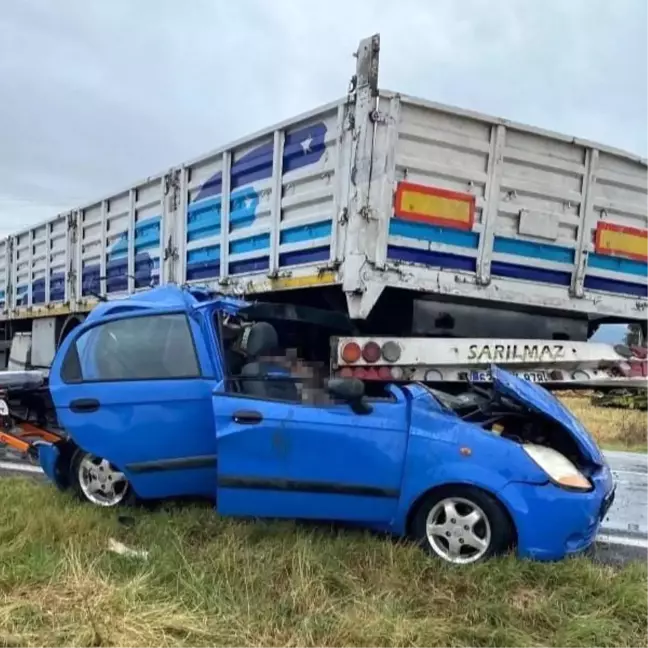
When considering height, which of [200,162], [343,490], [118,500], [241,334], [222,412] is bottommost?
[118,500]

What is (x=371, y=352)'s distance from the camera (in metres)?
5.45

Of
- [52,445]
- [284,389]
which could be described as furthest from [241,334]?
[52,445]

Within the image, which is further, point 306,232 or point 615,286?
point 615,286

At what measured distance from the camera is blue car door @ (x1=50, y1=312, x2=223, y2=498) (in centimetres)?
468

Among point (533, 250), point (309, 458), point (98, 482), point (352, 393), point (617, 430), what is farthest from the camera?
point (617, 430)

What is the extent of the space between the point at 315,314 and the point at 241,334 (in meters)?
0.71

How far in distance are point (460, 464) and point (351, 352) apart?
1.64 m

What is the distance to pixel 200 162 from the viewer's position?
7.15 meters

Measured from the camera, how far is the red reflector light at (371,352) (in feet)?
17.8

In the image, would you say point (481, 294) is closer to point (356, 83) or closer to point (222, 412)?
point (356, 83)

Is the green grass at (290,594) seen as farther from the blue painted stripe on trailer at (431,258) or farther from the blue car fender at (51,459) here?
the blue painted stripe on trailer at (431,258)

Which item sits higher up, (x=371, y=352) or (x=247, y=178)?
(x=247, y=178)

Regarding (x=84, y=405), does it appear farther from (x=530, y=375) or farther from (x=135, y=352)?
(x=530, y=375)

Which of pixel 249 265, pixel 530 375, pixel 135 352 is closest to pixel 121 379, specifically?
pixel 135 352
